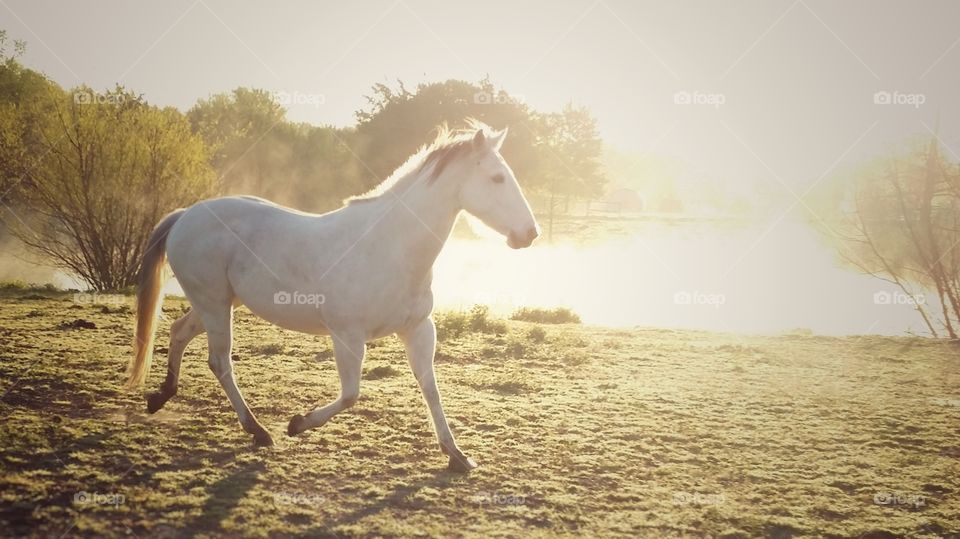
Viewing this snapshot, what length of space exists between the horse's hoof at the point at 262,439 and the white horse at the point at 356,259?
1 cm

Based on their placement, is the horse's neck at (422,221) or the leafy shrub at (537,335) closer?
the horse's neck at (422,221)

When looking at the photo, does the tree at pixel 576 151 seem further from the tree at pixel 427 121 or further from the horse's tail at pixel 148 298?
the horse's tail at pixel 148 298

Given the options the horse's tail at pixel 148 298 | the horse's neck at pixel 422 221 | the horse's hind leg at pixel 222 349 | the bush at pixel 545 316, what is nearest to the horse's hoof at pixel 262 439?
the horse's hind leg at pixel 222 349

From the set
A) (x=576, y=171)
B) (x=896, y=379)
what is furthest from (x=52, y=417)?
(x=576, y=171)

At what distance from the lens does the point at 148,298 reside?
541cm

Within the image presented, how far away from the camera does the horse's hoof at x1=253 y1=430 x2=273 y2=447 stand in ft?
14.9

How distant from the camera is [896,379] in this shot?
27.0 feet

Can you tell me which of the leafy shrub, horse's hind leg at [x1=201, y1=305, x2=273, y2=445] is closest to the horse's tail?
horse's hind leg at [x1=201, y1=305, x2=273, y2=445]

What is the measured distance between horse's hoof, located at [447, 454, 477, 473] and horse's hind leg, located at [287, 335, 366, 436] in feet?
2.71

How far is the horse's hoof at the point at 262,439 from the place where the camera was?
4.55 meters

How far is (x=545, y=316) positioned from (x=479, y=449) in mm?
9052

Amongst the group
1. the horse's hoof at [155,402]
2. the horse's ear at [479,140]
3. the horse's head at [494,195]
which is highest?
the horse's ear at [479,140]

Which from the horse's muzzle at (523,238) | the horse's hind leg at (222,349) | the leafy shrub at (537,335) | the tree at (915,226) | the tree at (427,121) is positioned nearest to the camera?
the horse's muzzle at (523,238)

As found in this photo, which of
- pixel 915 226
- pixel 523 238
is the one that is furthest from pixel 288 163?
pixel 523 238
